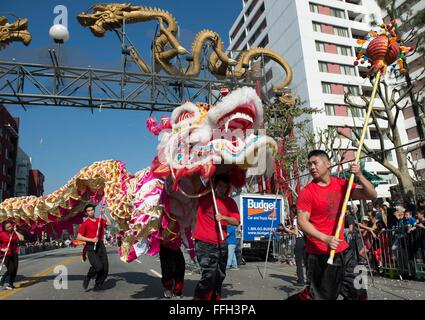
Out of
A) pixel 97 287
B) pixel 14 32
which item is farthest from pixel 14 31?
pixel 97 287

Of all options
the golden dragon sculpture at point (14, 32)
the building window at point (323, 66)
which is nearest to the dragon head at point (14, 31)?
the golden dragon sculpture at point (14, 32)

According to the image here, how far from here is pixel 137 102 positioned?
1327 cm

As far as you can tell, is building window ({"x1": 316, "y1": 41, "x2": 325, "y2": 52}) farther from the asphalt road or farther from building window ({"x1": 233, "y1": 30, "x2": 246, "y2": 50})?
the asphalt road

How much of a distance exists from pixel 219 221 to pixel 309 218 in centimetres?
96

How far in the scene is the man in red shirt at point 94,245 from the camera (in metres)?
6.47

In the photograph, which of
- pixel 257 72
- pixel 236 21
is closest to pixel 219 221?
pixel 257 72

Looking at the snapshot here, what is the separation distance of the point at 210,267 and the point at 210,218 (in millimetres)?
499

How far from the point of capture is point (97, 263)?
6.50 m

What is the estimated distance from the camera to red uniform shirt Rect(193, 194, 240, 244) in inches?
150

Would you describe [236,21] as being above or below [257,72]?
above

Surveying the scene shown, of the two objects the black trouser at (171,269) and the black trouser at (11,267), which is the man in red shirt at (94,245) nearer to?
the black trouser at (171,269)

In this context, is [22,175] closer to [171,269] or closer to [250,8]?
[250,8]

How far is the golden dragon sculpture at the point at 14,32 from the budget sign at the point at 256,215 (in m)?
9.16
